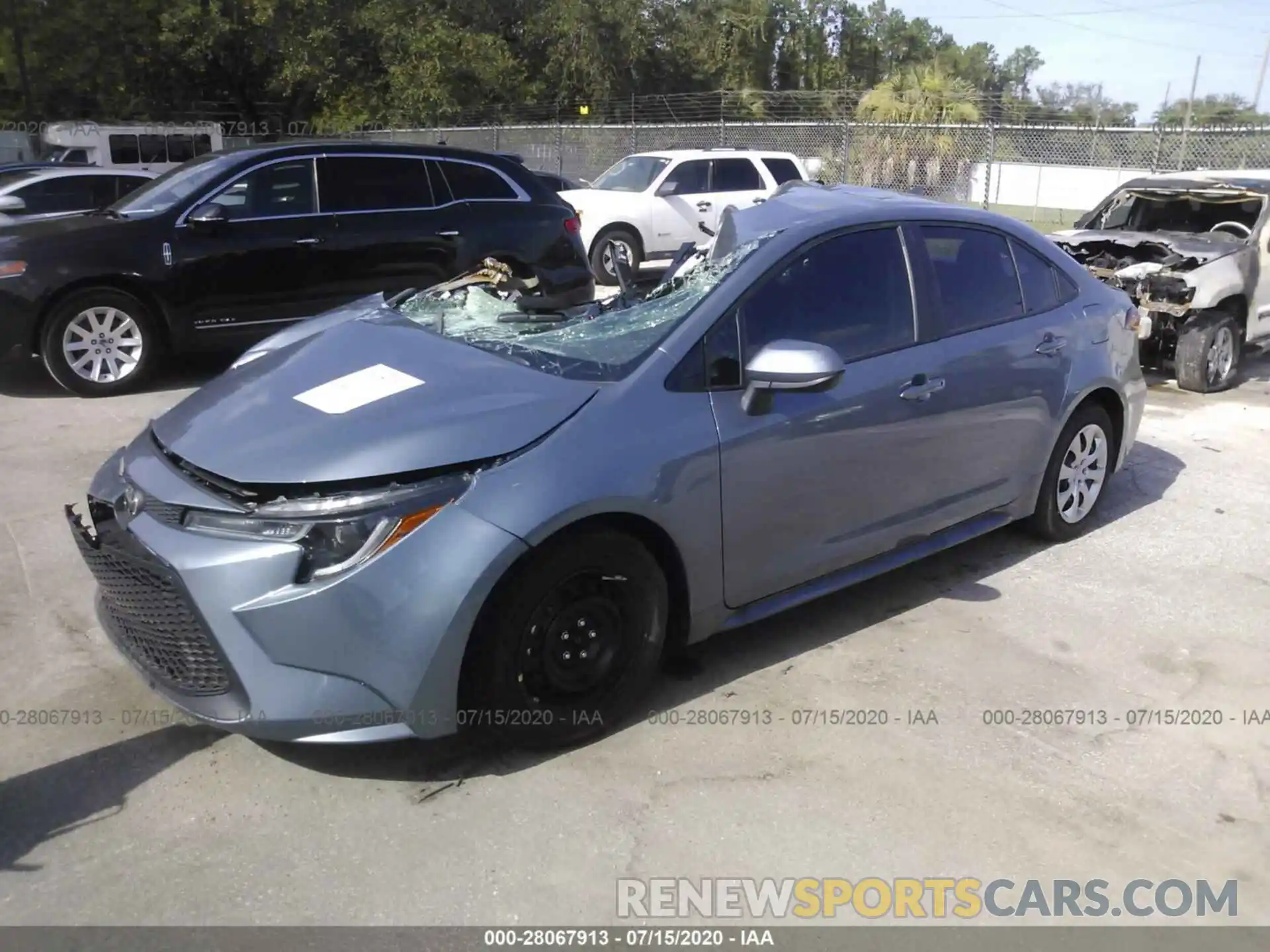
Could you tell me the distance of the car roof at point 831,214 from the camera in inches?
169

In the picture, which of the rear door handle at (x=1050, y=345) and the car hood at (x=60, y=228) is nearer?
the rear door handle at (x=1050, y=345)

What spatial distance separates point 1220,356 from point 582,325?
664 centimetres

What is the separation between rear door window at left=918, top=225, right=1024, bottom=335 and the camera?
458 centimetres

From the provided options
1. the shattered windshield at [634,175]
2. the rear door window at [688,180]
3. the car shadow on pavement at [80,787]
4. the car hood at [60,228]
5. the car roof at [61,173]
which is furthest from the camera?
the shattered windshield at [634,175]

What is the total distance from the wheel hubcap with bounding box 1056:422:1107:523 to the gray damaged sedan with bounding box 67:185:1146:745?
383mm

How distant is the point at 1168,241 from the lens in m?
9.05

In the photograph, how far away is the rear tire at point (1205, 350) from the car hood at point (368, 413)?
22.2 ft

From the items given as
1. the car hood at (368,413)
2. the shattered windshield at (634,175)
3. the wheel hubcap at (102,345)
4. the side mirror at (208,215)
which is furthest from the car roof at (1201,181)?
the wheel hubcap at (102,345)

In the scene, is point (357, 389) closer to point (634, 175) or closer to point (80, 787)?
point (80, 787)

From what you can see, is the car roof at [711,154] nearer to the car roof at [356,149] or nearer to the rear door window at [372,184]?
the car roof at [356,149]

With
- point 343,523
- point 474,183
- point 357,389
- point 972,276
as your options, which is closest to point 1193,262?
point 972,276

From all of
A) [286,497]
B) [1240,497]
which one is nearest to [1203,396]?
[1240,497]

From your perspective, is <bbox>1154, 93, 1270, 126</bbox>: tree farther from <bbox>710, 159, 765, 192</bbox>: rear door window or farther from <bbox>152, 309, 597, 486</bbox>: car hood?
<bbox>152, 309, 597, 486</bbox>: car hood

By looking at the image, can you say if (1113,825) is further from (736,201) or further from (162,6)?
(162,6)
